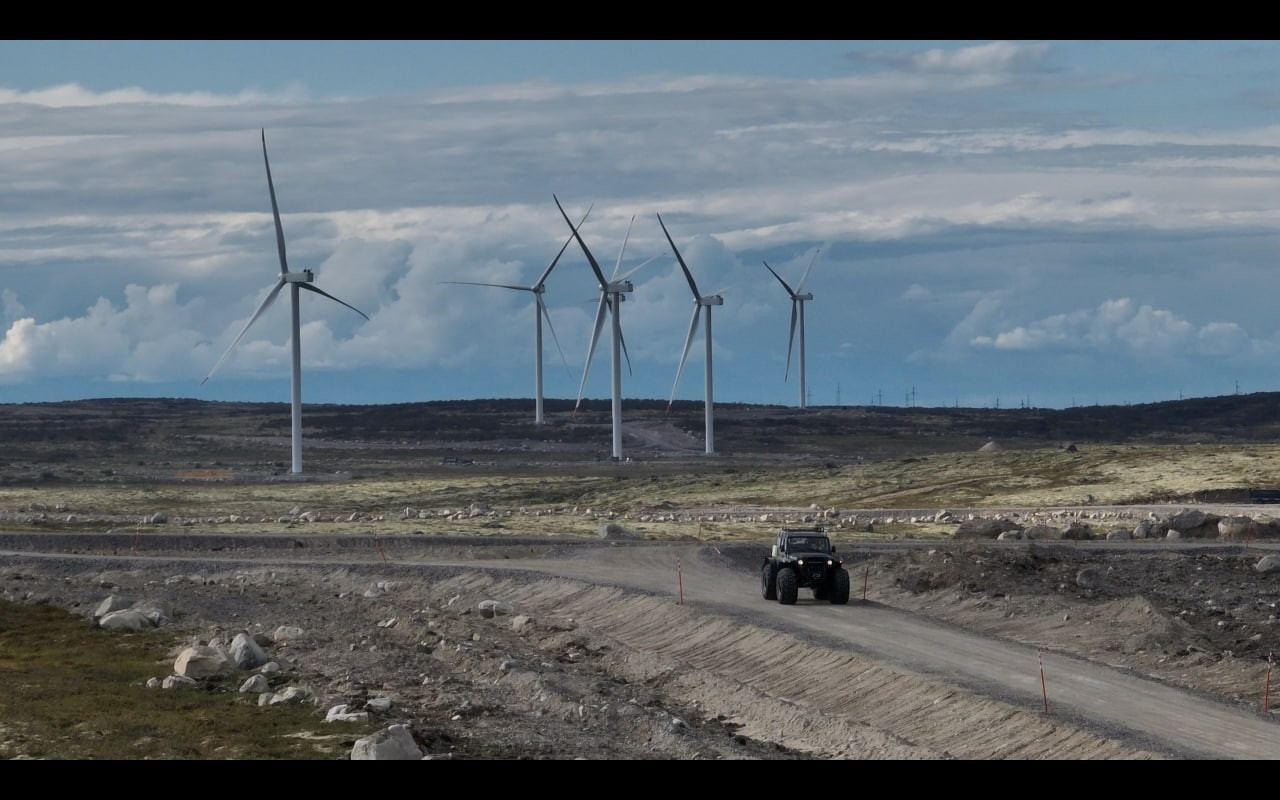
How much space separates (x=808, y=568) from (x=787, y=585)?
1.00 meters

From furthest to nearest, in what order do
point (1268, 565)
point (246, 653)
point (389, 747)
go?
point (1268, 565), point (246, 653), point (389, 747)

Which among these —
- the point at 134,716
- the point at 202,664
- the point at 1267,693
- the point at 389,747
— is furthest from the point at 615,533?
the point at 389,747

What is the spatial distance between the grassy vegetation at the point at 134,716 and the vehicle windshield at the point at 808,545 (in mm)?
18599

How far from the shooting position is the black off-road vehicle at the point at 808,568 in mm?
51094

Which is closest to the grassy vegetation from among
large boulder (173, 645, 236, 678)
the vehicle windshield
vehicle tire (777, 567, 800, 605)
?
large boulder (173, 645, 236, 678)

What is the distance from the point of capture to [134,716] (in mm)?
34094

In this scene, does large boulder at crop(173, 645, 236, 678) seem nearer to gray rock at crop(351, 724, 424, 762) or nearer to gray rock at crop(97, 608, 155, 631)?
gray rock at crop(97, 608, 155, 631)

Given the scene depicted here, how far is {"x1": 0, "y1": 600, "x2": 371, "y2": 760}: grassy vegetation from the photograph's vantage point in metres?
29.7

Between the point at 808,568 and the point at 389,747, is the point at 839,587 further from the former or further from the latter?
the point at 389,747

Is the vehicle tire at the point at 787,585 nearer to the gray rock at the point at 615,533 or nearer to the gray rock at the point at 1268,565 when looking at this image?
the gray rock at the point at 1268,565
